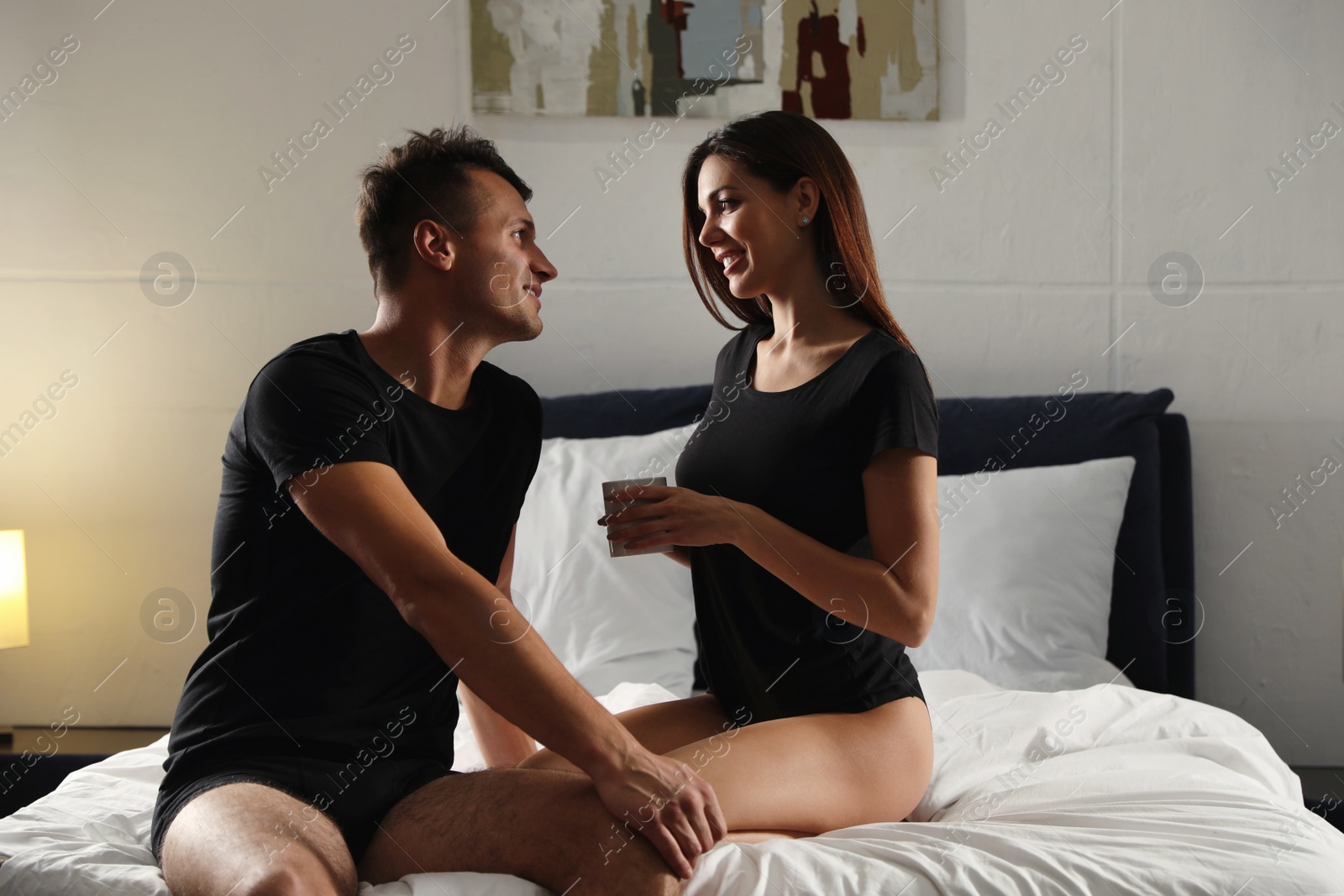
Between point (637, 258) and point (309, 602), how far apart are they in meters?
1.58

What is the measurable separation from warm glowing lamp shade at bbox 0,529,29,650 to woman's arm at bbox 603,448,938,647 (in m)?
1.86

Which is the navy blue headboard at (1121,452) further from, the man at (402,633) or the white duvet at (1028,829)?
the man at (402,633)

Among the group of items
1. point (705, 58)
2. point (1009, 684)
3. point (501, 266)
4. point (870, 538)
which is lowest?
point (1009, 684)

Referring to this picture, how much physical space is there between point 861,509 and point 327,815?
77 cm

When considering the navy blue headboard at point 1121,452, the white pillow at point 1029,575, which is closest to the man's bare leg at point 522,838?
the white pillow at point 1029,575

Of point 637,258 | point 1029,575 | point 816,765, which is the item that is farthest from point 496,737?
point 637,258

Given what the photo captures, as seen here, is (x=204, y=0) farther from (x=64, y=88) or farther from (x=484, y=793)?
(x=484, y=793)

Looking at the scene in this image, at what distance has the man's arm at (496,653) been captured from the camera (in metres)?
1.05

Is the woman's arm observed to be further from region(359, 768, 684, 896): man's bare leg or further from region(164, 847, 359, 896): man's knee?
region(164, 847, 359, 896): man's knee

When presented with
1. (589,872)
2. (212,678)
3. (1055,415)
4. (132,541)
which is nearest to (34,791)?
(132,541)

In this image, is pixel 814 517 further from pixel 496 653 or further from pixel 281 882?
pixel 281 882

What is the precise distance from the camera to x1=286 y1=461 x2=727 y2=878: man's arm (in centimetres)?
105

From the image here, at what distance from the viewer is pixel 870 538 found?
4.28 feet

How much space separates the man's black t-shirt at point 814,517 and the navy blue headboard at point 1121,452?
41.2 inches
